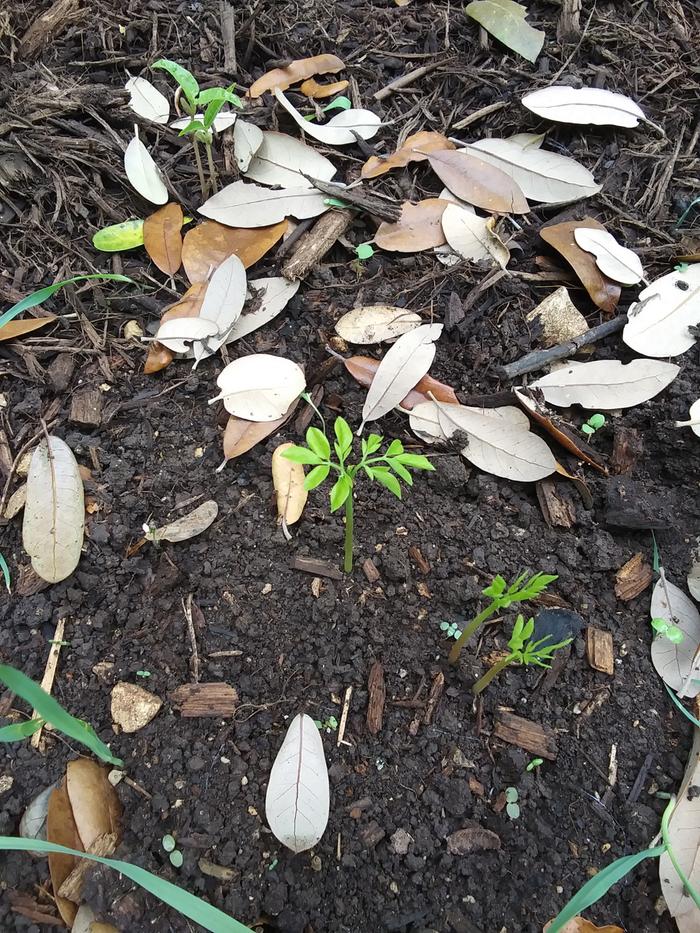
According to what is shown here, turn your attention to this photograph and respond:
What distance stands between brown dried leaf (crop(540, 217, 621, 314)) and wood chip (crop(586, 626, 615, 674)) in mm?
805

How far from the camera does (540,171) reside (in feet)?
5.79

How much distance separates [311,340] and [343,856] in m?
1.07

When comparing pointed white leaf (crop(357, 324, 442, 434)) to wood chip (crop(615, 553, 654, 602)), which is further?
pointed white leaf (crop(357, 324, 442, 434))

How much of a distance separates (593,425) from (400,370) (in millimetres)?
456

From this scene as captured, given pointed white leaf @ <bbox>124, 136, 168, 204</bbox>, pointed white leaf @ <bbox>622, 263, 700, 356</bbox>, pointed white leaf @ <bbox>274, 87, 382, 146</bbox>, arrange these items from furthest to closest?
pointed white leaf @ <bbox>274, 87, 382, 146</bbox>
pointed white leaf @ <bbox>124, 136, 168, 204</bbox>
pointed white leaf @ <bbox>622, 263, 700, 356</bbox>

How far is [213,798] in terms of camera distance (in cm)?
113

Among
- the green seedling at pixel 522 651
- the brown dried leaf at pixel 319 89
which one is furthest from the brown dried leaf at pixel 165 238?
the green seedling at pixel 522 651

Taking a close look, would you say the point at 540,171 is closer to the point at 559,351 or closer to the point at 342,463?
the point at 559,351

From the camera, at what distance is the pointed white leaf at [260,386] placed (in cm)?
145

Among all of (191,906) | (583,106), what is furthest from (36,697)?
(583,106)

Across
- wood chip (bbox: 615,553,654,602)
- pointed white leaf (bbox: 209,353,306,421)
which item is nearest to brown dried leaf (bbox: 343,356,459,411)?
pointed white leaf (bbox: 209,353,306,421)

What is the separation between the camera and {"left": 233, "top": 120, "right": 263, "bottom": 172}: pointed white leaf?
5.72 feet

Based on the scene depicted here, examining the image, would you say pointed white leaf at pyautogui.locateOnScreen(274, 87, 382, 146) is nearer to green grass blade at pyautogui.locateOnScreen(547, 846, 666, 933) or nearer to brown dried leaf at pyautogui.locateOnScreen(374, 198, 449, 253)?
brown dried leaf at pyautogui.locateOnScreen(374, 198, 449, 253)

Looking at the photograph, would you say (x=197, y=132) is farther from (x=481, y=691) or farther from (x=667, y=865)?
(x=667, y=865)
